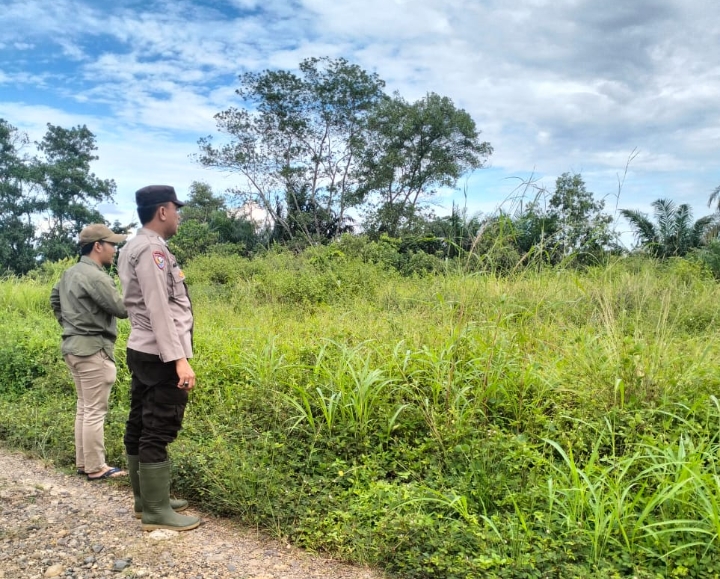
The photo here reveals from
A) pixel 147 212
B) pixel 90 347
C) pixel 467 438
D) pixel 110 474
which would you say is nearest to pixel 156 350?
pixel 147 212

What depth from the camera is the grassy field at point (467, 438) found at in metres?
2.55

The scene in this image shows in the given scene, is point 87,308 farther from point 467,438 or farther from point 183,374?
point 467,438

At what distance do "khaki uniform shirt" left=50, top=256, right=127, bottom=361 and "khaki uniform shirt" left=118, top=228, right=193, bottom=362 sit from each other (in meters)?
1.03

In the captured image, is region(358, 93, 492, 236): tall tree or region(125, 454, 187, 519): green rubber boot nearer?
region(125, 454, 187, 519): green rubber boot

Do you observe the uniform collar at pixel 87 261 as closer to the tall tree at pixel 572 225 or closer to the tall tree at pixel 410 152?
the tall tree at pixel 572 225

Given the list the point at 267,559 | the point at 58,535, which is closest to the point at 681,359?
the point at 267,559

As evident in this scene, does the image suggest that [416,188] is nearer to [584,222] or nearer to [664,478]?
[584,222]

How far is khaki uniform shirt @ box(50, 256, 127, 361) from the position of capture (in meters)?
3.94

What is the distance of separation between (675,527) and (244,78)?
2586 cm

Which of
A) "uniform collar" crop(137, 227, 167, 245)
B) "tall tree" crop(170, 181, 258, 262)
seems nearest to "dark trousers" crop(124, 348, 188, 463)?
"uniform collar" crop(137, 227, 167, 245)

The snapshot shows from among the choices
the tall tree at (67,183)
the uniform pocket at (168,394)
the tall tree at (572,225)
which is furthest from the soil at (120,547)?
the tall tree at (67,183)

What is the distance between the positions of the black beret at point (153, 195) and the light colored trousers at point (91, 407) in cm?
155

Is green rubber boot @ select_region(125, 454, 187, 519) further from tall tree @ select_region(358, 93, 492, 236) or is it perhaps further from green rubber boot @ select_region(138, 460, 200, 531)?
tall tree @ select_region(358, 93, 492, 236)

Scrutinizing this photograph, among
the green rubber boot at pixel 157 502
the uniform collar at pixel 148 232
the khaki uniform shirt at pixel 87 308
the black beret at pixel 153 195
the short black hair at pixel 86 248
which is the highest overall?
the black beret at pixel 153 195
